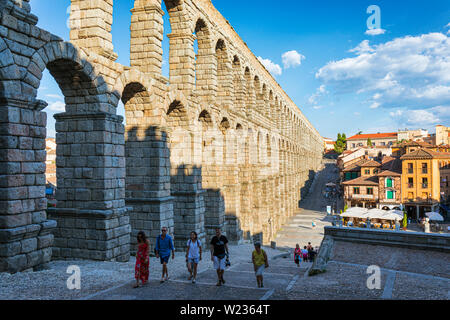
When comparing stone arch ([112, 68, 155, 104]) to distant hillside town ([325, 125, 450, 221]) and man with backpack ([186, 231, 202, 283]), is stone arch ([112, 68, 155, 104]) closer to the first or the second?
man with backpack ([186, 231, 202, 283])

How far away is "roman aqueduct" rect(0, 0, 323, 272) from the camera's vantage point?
838 cm

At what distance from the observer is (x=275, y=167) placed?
40156 millimetres

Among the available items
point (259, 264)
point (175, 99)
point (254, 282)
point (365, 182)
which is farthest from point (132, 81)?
point (365, 182)

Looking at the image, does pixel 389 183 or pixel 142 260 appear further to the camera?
pixel 389 183

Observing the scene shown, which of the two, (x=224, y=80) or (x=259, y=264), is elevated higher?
(x=224, y=80)

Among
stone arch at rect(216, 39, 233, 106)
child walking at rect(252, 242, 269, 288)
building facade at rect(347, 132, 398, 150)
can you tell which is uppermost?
building facade at rect(347, 132, 398, 150)

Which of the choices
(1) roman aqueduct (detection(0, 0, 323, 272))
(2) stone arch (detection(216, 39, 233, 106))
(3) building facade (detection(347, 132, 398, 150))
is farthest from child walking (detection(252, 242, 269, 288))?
(3) building facade (detection(347, 132, 398, 150))

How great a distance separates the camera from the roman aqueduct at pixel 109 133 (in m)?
8.38

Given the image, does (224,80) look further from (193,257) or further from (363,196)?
(363,196)

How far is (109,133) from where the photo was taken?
1145cm

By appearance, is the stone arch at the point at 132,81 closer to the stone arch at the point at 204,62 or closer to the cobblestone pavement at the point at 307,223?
the stone arch at the point at 204,62

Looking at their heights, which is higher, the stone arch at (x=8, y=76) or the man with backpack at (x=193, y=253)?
the stone arch at (x=8, y=76)

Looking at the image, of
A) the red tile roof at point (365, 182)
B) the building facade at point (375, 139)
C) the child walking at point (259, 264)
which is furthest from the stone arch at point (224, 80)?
the building facade at point (375, 139)
